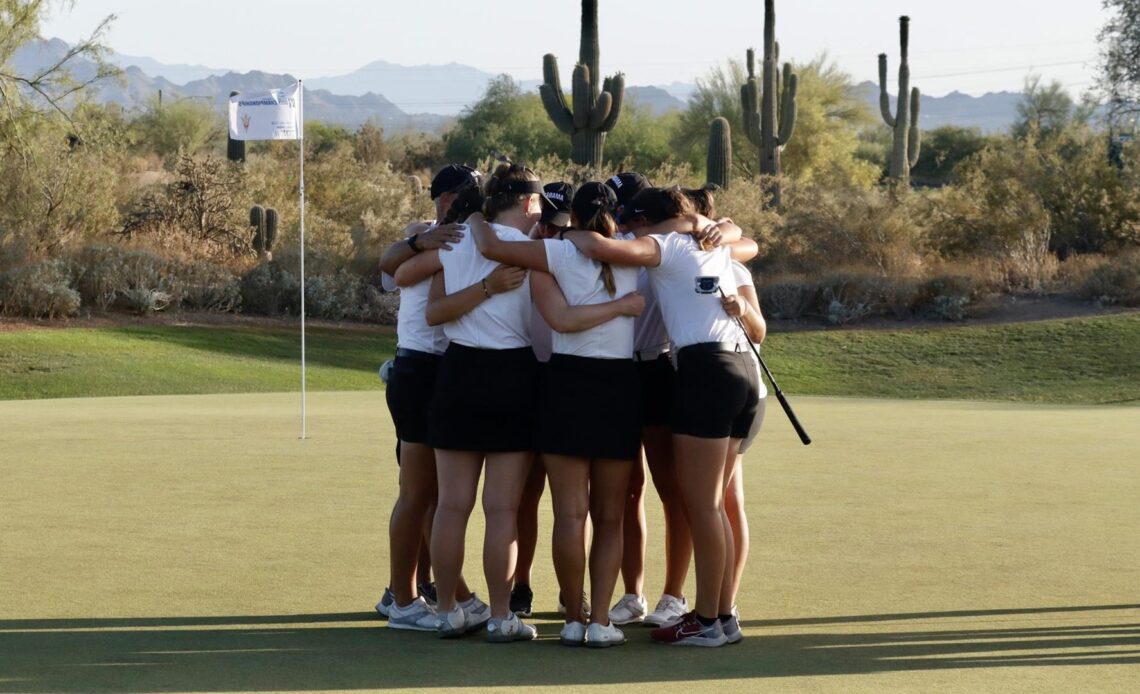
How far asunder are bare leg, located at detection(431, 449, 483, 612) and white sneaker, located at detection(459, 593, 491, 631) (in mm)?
341

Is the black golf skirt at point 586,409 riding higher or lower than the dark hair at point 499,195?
lower

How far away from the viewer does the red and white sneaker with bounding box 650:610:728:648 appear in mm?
6816

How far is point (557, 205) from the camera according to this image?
6922mm

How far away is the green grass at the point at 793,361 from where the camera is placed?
84.1 ft

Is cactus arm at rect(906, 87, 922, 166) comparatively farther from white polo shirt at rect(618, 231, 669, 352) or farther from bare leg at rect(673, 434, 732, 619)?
bare leg at rect(673, 434, 732, 619)

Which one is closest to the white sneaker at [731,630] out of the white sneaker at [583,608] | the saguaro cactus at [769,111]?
the white sneaker at [583,608]

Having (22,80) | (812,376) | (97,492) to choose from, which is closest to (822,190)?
(812,376)

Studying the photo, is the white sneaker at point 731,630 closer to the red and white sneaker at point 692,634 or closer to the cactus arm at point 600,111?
the red and white sneaker at point 692,634

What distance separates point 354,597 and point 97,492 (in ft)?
14.3

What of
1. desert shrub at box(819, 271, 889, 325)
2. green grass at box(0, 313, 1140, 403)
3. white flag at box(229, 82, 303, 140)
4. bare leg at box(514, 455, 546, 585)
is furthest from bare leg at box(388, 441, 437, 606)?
desert shrub at box(819, 271, 889, 325)

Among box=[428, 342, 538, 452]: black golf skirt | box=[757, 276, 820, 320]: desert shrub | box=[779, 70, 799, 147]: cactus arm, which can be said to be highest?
box=[779, 70, 799, 147]: cactus arm

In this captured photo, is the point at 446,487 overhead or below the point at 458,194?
below

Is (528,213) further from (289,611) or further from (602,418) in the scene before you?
(289,611)

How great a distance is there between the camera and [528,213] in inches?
268
